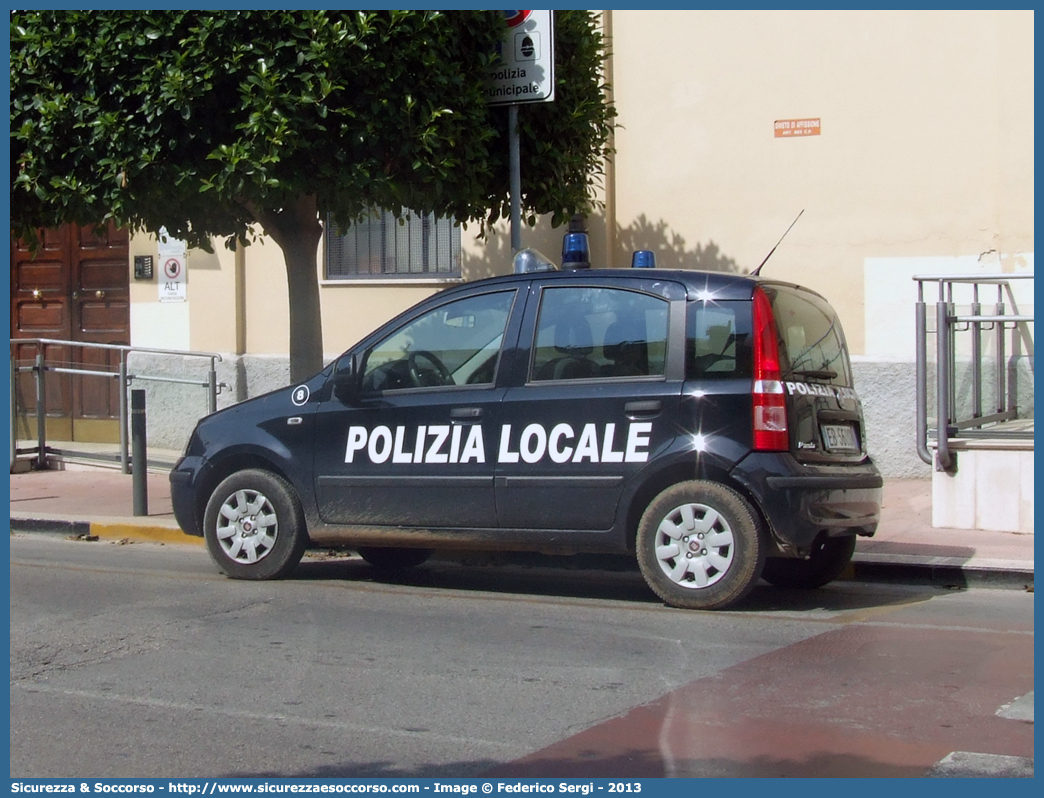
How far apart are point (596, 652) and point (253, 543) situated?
2588mm

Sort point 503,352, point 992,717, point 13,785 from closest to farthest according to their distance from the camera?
1. point 13,785
2. point 992,717
3. point 503,352

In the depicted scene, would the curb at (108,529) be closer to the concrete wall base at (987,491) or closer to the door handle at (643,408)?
the door handle at (643,408)

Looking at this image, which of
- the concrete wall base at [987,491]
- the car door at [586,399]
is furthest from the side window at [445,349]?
the concrete wall base at [987,491]

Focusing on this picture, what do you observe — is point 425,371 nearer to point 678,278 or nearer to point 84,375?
point 678,278

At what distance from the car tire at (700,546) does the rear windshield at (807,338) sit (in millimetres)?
722

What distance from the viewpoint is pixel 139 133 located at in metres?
8.27

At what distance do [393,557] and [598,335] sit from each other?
7.37 feet

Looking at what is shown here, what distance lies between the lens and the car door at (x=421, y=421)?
22.8ft

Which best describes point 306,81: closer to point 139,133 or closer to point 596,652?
point 139,133

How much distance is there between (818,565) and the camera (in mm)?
7312

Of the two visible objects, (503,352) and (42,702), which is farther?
(503,352)

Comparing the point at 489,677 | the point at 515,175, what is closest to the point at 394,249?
the point at 515,175

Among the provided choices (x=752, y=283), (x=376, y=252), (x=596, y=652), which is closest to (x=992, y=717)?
(x=596, y=652)

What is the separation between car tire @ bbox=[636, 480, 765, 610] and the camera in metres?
6.39
